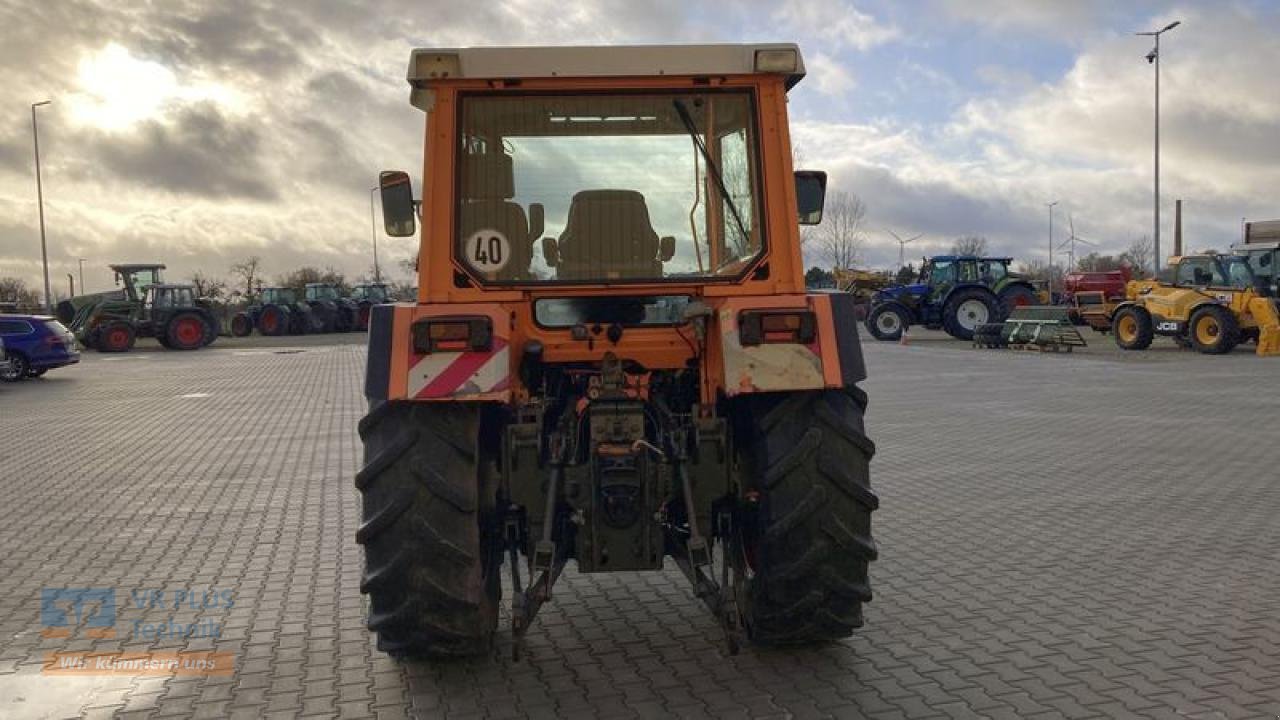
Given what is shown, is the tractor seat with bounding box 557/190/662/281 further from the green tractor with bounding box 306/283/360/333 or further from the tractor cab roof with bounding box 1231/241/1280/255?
the green tractor with bounding box 306/283/360/333

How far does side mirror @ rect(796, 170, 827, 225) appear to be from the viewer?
507 centimetres

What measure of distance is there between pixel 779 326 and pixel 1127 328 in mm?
25036

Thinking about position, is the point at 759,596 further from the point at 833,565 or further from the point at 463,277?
the point at 463,277

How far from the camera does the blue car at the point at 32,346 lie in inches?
944

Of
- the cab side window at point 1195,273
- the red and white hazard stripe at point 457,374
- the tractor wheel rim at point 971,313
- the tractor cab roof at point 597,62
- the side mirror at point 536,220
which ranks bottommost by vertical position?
the tractor wheel rim at point 971,313

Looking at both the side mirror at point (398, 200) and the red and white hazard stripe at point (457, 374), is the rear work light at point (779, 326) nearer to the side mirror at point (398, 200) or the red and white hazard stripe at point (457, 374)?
the red and white hazard stripe at point (457, 374)

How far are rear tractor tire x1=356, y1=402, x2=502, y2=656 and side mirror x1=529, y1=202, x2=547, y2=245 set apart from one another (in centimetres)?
84

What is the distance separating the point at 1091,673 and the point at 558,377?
249cm

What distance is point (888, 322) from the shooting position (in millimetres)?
33000

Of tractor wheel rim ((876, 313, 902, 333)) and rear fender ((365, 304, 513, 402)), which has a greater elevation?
rear fender ((365, 304, 513, 402))

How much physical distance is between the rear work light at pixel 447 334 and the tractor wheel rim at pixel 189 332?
36.1 meters

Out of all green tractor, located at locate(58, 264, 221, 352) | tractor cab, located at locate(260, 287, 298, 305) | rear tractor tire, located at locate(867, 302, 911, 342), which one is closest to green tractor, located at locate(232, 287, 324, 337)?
tractor cab, located at locate(260, 287, 298, 305)

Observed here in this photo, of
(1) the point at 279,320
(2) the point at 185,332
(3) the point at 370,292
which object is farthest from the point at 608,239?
(3) the point at 370,292

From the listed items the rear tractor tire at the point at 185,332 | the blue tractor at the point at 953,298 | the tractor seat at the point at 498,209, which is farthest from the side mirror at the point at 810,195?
the rear tractor tire at the point at 185,332
